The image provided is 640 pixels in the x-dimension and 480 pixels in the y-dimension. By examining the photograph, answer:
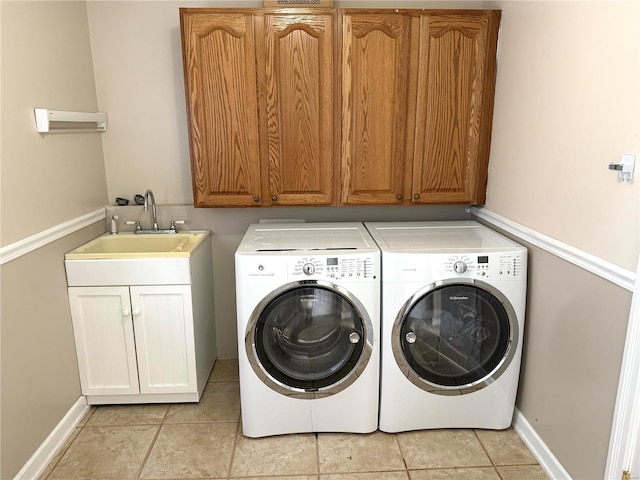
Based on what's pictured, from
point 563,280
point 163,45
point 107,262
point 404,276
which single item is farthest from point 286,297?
point 163,45

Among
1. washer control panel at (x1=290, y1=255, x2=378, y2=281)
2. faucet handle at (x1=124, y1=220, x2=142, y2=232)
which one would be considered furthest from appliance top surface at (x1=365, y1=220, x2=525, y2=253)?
faucet handle at (x1=124, y1=220, x2=142, y2=232)

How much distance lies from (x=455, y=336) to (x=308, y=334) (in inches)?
26.9

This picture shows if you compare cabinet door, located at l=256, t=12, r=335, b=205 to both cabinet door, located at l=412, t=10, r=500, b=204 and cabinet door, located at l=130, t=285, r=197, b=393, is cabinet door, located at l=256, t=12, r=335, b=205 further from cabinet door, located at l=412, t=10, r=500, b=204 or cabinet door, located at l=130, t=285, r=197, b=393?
cabinet door, located at l=130, t=285, r=197, b=393

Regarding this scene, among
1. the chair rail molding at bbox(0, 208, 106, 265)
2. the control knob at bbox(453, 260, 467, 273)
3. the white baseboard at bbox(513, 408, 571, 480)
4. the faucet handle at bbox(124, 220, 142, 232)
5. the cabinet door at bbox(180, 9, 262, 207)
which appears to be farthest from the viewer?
the faucet handle at bbox(124, 220, 142, 232)

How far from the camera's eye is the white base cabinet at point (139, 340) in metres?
2.36

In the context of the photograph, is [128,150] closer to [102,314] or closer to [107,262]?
→ [107,262]

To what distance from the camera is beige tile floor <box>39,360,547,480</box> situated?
206 centimetres

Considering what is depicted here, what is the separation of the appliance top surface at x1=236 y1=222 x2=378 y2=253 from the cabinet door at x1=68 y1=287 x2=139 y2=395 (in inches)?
27.9

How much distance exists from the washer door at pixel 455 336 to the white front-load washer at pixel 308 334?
155 mm

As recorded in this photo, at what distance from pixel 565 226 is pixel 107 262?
2057mm

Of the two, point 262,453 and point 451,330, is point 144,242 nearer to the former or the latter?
point 262,453

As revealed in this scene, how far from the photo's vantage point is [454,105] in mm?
2475

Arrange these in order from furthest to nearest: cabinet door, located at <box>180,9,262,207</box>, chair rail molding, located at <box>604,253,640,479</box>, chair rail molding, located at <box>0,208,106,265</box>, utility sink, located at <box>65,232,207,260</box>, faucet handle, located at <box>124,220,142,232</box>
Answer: faucet handle, located at <box>124,220,142,232</box>, utility sink, located at <box>65,232,207,260</box>, cabinet door, located at <box>180,9,262,207</box>, chair rail molding, located at <box>0,208,106,265</box>, chair rail molding, located at <box>604,253,640,479</box>

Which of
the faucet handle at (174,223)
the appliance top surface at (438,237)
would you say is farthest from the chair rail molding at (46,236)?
the appliance top surface at (438,237)
